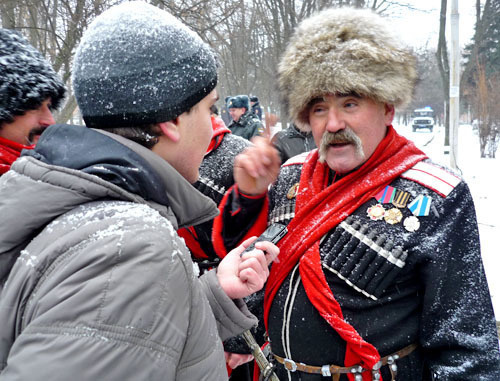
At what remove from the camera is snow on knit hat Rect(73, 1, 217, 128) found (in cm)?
110

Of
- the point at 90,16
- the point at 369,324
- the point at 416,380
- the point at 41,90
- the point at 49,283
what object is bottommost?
the point at 416,380

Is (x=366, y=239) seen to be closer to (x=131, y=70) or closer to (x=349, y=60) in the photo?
(x=349, y=60)

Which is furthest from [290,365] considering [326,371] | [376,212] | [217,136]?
[217,136]

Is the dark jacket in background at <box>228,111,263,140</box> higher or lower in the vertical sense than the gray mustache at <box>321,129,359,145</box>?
lower

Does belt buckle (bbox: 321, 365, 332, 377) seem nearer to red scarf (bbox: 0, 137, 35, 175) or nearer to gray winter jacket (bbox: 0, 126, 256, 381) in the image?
gray winter jacket (bbox: 0, 126, 256, 381)

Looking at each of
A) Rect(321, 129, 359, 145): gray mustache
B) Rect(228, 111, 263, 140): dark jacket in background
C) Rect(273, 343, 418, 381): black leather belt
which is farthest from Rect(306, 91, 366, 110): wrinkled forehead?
Rect(228, 111, 263, 140): dark jacket in background

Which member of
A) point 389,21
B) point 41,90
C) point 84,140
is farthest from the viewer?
point 41,90

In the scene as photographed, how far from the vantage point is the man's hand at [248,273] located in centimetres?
145

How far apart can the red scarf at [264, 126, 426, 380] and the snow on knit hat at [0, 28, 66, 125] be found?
1.43 meters

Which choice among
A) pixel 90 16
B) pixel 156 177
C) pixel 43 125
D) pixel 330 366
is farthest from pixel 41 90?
pixel 90 16

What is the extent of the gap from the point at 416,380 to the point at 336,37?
4.88 ft

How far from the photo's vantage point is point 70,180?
89 centimetres

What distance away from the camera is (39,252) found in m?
0.86

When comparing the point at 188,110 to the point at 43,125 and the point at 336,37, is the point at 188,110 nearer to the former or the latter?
→ the point at 336,37
